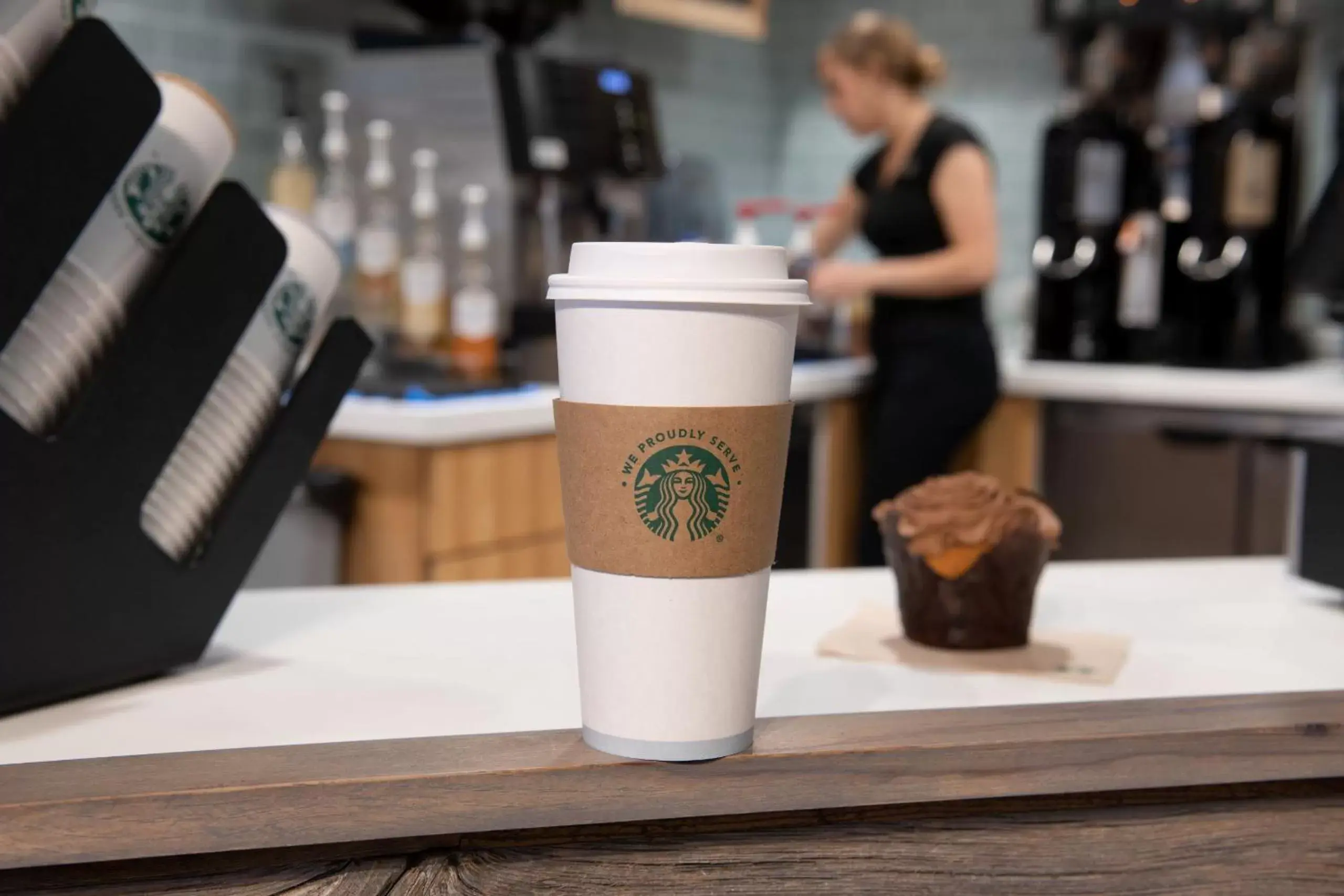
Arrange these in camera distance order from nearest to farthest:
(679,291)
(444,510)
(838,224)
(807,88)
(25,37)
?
(679,291) < (25,37) < (444,510) < (838,224) < (807,88)

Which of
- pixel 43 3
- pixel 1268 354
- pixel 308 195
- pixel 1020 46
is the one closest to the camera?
pixel 43 3

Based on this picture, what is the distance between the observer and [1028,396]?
3.15 m

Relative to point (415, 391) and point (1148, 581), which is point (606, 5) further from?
point (1148, 581)

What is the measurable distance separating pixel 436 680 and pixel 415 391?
5.11ft

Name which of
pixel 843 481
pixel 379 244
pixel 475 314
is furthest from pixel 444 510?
pixel 843 481

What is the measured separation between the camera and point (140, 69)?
750 mm

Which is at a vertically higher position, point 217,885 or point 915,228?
point 915,228

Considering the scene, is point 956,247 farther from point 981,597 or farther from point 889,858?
point 889,858

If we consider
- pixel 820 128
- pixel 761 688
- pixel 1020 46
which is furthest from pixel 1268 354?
pixel 761 688

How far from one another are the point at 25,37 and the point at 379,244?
2.09 metres

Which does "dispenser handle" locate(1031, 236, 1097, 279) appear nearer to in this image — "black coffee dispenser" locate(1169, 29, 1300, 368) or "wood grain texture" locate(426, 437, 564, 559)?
"black coffee dispenser" locate(1169, 29, 1300, 368)

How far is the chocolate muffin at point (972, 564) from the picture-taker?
936mm

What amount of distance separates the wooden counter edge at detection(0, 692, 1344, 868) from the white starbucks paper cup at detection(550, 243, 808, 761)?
29 mm

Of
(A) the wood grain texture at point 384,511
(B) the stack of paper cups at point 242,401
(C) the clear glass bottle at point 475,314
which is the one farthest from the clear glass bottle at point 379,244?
(B) the stack of paper cups at point 242,401
